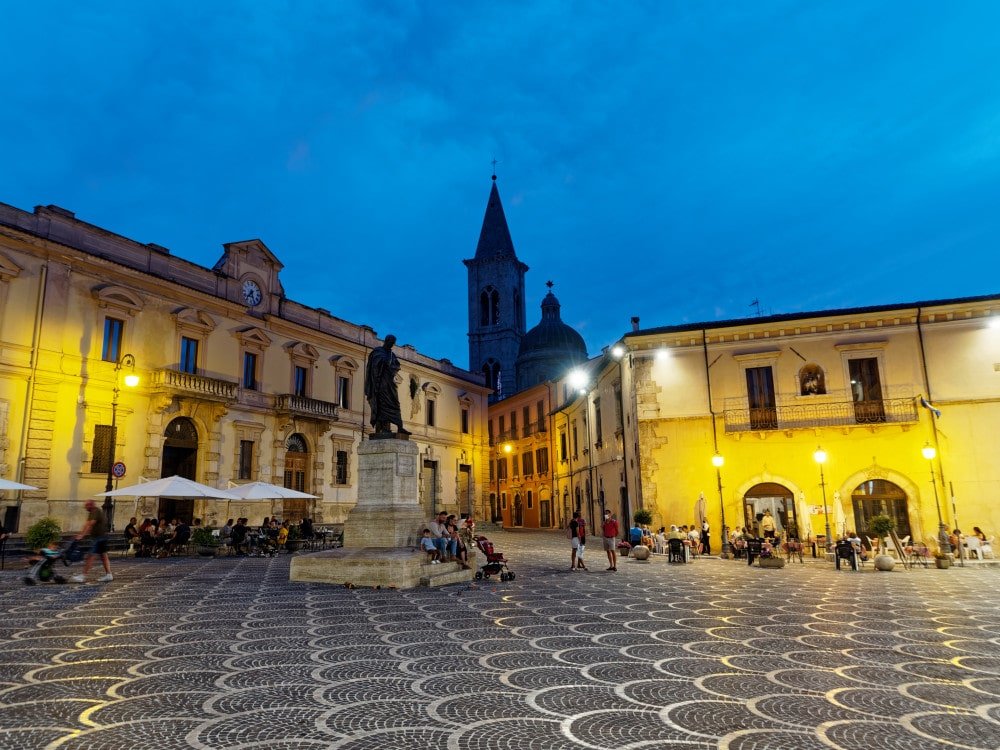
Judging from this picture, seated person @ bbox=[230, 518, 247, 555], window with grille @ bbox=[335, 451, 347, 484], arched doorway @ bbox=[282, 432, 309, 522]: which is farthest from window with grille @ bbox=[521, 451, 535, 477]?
seated person @ bbox=[230, 518, 247, 555]

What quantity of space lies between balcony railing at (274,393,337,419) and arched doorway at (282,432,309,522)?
1387 millimetres

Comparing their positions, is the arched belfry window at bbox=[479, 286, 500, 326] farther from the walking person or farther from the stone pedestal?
the stone pedestal

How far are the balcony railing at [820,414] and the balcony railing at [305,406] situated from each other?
19.6 m

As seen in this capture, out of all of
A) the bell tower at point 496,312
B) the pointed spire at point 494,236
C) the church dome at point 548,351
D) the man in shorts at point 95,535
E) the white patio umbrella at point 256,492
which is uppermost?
the pointed spire at point 494,236

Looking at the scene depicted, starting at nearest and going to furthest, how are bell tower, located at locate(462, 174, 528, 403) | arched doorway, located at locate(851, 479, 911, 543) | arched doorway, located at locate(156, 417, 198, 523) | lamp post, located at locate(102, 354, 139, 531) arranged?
lamp post, located at locate(102, 354, 139, 531) < arched doorway, located at locate(851, 479, 911, 543) < arched doorway, located at locate(156, 417, 198, 523) < bell tower, located at locate(462, 174, 528, 403)

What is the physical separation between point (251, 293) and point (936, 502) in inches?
1152

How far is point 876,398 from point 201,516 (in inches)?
1030

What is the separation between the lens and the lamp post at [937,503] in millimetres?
18656

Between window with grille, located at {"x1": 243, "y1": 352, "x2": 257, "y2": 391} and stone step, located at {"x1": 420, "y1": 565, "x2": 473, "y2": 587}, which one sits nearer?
stone step, located at {"x1": 420, "y1": 565, "x2": 473, "y2": 587}

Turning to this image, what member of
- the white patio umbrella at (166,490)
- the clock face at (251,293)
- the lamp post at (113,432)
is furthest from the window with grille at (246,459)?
the white patio umbrella at (166,490)

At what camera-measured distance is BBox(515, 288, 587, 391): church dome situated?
6109cm

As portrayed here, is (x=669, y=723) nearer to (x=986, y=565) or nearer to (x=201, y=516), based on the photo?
(x=986, y=565)

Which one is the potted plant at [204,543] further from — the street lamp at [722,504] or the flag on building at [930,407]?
the flag on building at [930,407]

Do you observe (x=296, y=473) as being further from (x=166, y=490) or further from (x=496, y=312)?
(x=496, y=312)
